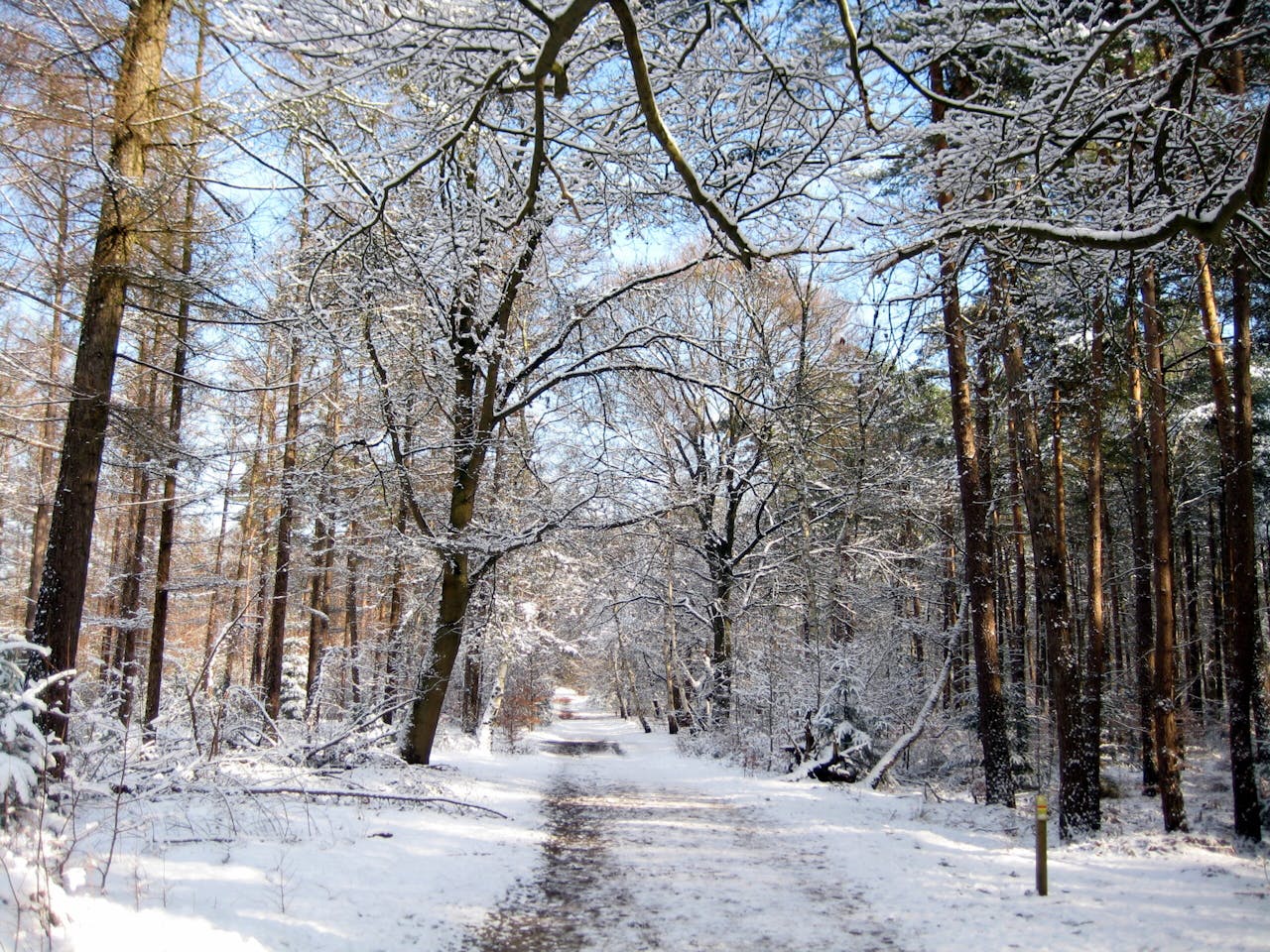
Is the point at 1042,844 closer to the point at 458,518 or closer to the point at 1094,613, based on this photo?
→ the point at 1094,613

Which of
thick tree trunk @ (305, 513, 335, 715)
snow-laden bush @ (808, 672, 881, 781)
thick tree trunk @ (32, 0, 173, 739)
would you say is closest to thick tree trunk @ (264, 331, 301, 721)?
thick tree trunk @ (305, 513, 335, 715)

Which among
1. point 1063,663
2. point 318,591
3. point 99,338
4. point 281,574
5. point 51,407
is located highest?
point 51,407

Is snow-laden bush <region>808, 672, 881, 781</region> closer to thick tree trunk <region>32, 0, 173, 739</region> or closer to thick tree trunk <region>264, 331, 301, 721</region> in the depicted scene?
thick tree trunk <region>264, 331, 301, 721</region>

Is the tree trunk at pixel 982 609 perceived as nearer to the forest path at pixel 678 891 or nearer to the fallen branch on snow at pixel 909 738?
the fallen branch on snow at pixel 909 738

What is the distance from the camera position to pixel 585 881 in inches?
263

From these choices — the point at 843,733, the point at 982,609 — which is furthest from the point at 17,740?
the point at 843,733

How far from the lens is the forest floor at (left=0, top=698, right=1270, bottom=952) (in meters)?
4.53

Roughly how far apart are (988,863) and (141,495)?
1720cm

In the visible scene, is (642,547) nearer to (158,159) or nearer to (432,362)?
(432,362)

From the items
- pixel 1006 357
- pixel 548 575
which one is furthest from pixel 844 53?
pixel 548 575

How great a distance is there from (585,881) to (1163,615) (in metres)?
9.41

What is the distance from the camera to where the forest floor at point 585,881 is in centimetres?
453

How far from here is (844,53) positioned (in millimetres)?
5551

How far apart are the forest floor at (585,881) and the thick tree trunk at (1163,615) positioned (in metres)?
0.63
